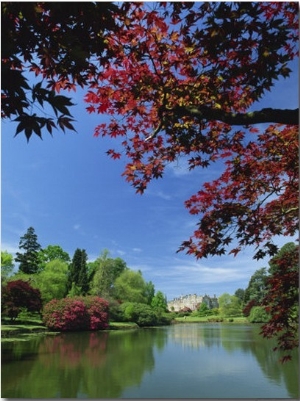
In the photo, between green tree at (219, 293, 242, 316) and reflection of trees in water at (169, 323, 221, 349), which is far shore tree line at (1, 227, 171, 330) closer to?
reflection of trees in water at (169, 323, 221, 349)

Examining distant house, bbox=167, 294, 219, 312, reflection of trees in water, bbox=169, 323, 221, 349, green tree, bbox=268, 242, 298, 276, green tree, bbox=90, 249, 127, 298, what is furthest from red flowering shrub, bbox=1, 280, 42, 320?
green tree, bbox=268, 242, 298, 276

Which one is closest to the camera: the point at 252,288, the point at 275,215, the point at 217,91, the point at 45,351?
the point at 217,91

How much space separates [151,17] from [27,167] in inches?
56.2

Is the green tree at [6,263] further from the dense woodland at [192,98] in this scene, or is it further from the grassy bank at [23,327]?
the grassy bank at [23,327]

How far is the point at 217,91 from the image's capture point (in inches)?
90.1

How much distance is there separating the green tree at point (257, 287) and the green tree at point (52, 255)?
1504 mm

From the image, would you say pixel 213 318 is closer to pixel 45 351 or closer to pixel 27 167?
pixel 45 351

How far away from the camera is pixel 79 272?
10.5ft

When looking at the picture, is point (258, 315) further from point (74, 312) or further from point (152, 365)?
point (74, 312)

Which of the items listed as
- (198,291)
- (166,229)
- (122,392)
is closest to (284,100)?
(166,229)

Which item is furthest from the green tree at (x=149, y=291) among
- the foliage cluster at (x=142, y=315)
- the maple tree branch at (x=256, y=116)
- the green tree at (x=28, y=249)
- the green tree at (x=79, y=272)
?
the maple tree branch at (x=256, y=116)

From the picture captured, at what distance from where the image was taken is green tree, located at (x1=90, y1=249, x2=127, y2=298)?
10.1 feet

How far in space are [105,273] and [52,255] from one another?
18.1 inches

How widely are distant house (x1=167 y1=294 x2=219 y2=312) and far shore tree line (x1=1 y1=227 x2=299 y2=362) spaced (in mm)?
33
